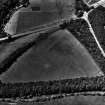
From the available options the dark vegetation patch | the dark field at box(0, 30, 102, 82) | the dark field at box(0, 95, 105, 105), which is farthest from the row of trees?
the dark vegetation patch

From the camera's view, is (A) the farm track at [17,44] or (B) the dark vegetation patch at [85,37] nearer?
(B) the dark vegetation patch at [85,37]

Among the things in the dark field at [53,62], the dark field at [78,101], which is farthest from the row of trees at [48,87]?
the dark field at [53,62]

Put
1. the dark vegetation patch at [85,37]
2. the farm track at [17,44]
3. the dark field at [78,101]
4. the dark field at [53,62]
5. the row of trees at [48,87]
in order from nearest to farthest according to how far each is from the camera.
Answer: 1. the dark field at [78,101]
2. the row of trees at [48,87]
3. the dark field at [53,62]
4. the dark vegetation patch at [85,37]
5. the farm track at [17,44]

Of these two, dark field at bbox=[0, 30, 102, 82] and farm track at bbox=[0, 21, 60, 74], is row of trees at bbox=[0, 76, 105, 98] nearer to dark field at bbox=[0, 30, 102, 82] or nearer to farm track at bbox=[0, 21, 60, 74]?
dark field at bbox=[0, 30, 102, 82]

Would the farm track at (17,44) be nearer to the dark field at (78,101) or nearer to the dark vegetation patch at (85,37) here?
the dark vegetation patch at (85,37)

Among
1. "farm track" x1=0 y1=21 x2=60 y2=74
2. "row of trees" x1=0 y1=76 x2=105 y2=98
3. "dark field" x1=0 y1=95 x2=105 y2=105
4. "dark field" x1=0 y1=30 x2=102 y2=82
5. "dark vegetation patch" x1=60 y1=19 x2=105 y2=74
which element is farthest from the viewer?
"farm track" x1=0 y1=21 x2=60 y2=74

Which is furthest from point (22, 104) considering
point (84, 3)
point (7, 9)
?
point (84, 3)

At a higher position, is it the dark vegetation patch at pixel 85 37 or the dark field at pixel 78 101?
the dark vegetation patch at pixel 85 37

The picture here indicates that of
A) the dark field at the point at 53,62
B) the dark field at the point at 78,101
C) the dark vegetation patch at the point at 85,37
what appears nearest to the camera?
the dark field at the point at 78,101

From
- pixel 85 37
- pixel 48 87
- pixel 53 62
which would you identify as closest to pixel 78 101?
pixel 48 87
